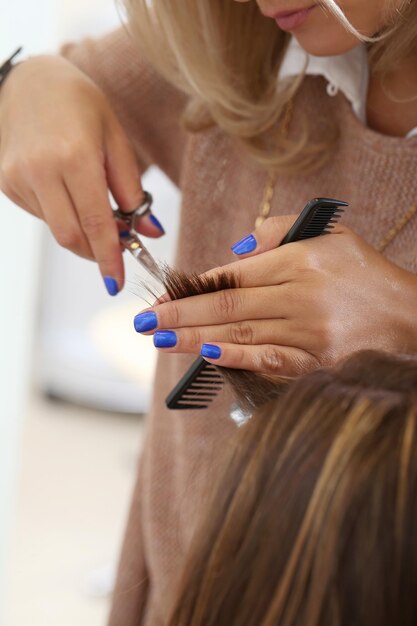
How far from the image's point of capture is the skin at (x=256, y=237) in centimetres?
62

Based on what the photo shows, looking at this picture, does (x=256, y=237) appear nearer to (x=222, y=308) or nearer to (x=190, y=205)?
(x=222, y=308)

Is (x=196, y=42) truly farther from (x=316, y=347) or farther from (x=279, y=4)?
(x=316, y=347)

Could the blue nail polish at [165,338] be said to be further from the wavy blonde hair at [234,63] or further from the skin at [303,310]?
the wavy blonde hair at [234,63]

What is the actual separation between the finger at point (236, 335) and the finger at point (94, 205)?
Answer: 7.5 inches

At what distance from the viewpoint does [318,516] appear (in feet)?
1.59

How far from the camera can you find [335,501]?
482 mm

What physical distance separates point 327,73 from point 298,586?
Answer: 0.48 metres

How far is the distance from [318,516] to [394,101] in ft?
1.42

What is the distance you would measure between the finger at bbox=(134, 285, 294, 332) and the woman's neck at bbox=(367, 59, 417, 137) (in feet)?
0.80

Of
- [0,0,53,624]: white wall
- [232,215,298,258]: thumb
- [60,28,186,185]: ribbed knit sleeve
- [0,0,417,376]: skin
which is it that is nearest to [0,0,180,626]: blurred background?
[0,0,53,624]: white wall

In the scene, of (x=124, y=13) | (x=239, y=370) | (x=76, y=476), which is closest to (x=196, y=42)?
(x=124, y=13)

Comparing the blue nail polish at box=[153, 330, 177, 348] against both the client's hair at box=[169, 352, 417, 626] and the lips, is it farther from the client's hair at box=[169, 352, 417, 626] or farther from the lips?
the lips

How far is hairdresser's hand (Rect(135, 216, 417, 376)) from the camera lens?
24.3 inches

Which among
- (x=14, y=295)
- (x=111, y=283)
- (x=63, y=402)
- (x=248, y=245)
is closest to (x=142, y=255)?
(x=111, y=283)
